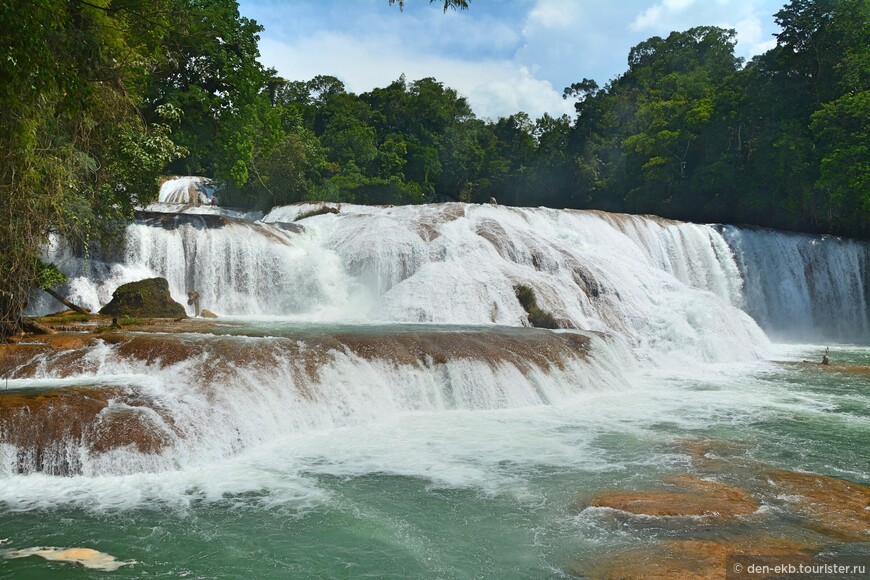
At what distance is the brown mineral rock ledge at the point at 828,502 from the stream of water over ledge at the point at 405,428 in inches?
1.3

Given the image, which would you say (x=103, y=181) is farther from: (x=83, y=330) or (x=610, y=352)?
(x=610, y=352)

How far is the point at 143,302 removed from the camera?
14211 mm

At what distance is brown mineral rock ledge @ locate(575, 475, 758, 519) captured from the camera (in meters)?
6.16

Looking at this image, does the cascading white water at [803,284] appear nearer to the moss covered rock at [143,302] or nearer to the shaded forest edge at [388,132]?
the shaded forest edge at [388,132]

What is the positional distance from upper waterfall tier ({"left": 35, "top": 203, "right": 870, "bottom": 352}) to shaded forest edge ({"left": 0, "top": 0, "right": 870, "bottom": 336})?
193 centimetres

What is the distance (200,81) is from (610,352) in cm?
1158

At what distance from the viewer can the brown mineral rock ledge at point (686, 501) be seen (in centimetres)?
616

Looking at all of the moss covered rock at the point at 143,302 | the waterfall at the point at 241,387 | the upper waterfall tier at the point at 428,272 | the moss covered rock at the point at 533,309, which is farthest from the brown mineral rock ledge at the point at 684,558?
the moss covered rock at the point at 143,302

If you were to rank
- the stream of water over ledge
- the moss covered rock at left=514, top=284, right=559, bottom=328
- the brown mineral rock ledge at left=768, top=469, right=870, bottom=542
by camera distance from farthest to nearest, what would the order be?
1. the moss covered rock at left=514, top=284, right=559, bottom=328
2. the brown mineral rock ledge at left=768, top=469, right=870, bottom=542
3. the stream of water over ledge

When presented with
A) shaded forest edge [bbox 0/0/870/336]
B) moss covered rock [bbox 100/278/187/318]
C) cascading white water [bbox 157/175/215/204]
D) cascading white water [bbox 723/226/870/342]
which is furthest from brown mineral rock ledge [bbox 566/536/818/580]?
cascading white water [bbox 157/175/215/204]

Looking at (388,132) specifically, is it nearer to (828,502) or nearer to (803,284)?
(803,284)

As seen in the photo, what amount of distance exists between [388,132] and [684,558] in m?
49.7

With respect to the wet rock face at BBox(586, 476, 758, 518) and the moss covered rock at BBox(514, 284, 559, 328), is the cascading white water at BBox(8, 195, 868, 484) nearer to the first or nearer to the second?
the moss covered rock at BBox(514, 284, 559, 328)

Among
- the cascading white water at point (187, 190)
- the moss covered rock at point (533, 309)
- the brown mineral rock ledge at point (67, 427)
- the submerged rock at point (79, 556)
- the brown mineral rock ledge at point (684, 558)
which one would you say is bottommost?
the brown mineral rock ledge at point (684, 558)
